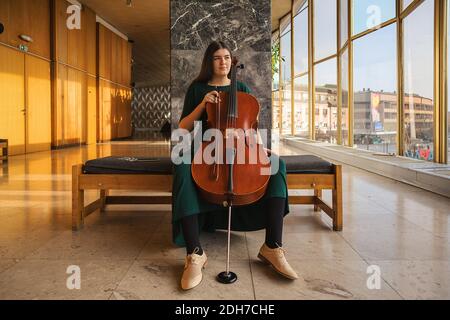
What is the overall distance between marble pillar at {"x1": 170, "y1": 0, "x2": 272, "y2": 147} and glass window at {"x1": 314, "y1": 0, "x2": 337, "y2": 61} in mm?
5835

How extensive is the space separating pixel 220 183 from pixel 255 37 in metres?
1.88

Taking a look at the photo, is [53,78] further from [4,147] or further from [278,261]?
[278,261]

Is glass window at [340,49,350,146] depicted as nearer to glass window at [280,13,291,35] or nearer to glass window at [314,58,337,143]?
glass window at [314,58,337,143]

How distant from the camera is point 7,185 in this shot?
4.28m

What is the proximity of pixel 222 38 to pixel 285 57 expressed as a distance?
980cm

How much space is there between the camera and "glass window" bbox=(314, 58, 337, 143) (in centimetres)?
874

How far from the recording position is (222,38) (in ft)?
10.7

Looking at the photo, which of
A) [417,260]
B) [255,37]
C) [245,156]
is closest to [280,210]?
[245,156]

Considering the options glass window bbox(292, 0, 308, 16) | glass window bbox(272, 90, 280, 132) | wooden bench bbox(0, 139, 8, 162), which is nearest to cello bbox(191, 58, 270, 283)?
wooden bench bbox(0, 139, 8, 162)

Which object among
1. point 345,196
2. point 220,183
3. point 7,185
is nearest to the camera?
point 220,183

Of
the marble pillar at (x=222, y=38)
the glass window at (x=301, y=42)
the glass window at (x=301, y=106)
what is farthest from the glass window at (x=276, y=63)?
the marble pillar at (x=222, y=38)

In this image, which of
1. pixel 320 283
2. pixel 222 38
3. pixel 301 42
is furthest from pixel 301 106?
pixel 320 283
